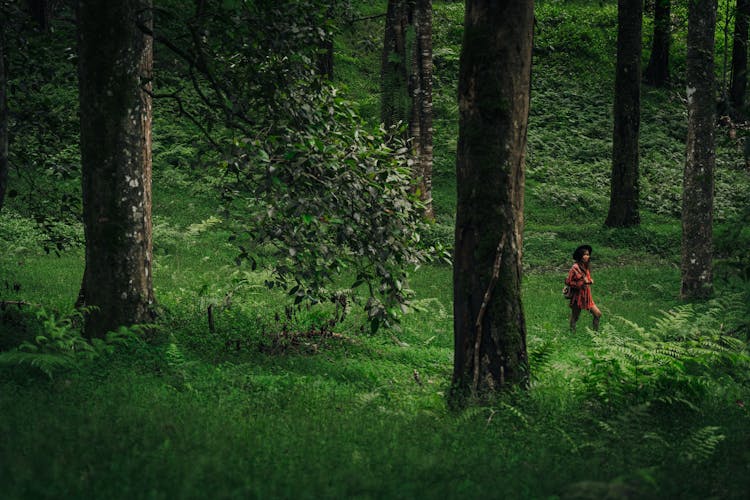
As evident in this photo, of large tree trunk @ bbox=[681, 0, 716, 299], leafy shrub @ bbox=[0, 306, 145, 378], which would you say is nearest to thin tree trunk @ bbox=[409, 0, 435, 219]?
large tree trunk @ bbox=[681, 0, 716, 299]

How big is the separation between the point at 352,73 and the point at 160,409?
97.5 ft

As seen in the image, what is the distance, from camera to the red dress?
12.4 metres

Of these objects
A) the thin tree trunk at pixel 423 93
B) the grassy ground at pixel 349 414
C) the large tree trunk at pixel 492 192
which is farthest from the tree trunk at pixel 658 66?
the large tree trunk at pixel 492 192

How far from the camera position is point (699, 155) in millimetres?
15242

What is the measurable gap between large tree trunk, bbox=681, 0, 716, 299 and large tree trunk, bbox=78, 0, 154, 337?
40.0 ft

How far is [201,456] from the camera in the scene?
4.34 metres

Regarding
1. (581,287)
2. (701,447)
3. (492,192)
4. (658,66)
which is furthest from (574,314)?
(658,66)

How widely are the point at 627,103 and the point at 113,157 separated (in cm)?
1793

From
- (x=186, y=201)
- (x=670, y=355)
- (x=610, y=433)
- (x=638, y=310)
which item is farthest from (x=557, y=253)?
(x=610, y=433)

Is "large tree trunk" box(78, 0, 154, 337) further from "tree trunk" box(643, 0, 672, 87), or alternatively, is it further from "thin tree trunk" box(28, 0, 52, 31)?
"tree trunk" box(643, 0, 672, 87)

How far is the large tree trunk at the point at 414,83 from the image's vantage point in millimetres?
19391

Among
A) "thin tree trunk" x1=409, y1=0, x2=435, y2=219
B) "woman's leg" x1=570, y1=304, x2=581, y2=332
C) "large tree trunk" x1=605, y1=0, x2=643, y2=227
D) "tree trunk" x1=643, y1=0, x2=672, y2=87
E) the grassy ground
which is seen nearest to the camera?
the grassy ground

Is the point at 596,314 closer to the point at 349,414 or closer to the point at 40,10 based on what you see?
the point at 349,414

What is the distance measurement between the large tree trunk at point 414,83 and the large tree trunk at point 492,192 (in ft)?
41.4
